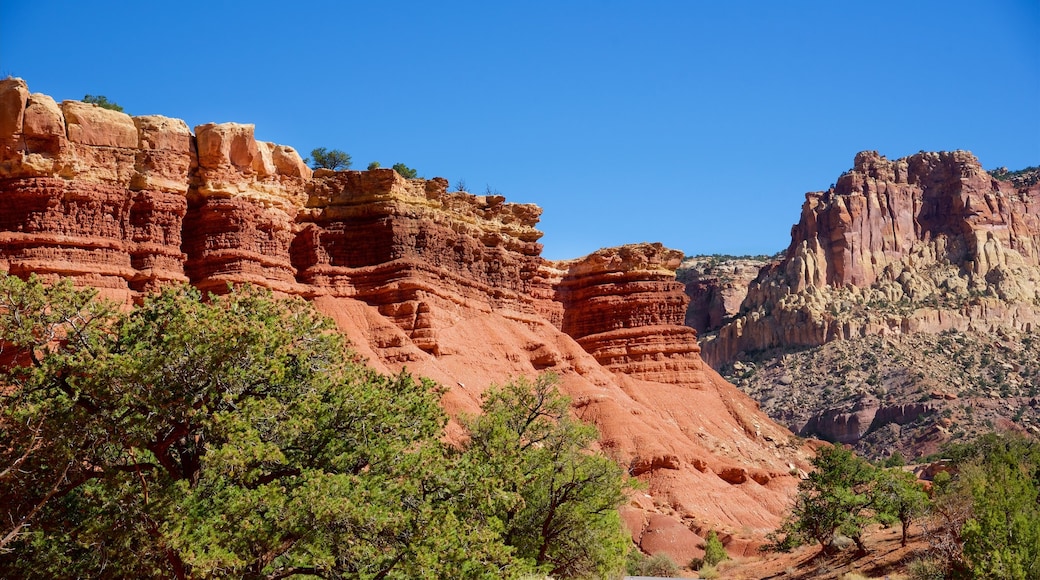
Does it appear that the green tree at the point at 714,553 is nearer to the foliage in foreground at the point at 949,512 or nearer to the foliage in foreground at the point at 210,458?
the foliage in foreground at the point at 949,512

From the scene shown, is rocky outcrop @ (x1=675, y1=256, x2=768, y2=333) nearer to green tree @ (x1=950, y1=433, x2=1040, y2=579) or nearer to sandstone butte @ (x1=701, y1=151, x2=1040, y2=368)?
sandstone butte @ (x1=701, y1=151, x2=1040, y2=368)

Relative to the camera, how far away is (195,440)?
21.4 m

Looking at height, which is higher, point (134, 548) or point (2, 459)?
point (2, 459)

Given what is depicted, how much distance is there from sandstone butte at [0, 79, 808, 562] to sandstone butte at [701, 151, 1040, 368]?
66.0m

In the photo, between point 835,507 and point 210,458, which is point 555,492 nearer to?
point 210,458

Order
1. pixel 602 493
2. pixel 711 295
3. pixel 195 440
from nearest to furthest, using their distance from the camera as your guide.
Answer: pixel 195 440, pixel 602 493, pixel 711 295

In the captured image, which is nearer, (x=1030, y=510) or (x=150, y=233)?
(x=1030, y=510)

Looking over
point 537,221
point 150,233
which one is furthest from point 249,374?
point 537,221

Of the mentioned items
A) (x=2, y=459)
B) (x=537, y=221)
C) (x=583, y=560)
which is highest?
(x=537, y=221)

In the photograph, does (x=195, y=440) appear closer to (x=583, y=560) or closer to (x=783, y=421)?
(x=583, y=560)

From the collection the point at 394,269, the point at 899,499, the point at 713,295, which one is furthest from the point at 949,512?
the point at 713,295

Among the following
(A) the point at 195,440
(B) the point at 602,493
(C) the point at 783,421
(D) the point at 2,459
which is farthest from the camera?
(C) the point at 783,421

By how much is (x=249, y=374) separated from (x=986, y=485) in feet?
75.4

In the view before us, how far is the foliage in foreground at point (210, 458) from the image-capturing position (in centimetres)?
1950
